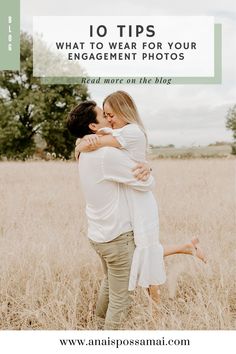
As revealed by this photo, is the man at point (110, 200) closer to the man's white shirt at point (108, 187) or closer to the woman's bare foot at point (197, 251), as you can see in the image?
the man's white shirt at point (108, 187)

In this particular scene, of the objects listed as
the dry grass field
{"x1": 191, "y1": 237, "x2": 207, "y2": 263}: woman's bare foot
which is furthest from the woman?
{"x1": 191, "y1": 237, "x2": 207, "y2": 263}: woman's bare foot

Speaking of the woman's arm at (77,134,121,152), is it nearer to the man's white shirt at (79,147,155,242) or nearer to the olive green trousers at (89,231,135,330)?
the man's white shirt at (79,147,155,242)

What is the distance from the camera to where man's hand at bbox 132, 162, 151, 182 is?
9.46ft

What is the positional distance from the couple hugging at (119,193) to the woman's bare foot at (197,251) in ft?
1.46

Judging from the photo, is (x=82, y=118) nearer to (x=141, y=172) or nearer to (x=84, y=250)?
(x=141, y=172)

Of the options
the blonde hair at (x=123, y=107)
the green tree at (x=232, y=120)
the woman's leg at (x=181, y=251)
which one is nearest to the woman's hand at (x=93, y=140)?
the blonde hair at (x=123, y=107)

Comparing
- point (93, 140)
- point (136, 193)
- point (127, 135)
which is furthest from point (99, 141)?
point (136, 193)

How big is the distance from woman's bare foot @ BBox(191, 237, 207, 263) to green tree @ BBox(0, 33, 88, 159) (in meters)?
1.03

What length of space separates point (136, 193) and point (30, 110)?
1299 mm

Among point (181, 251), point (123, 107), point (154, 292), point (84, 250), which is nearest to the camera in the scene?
point (123, 107)

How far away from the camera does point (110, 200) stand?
2.95m
